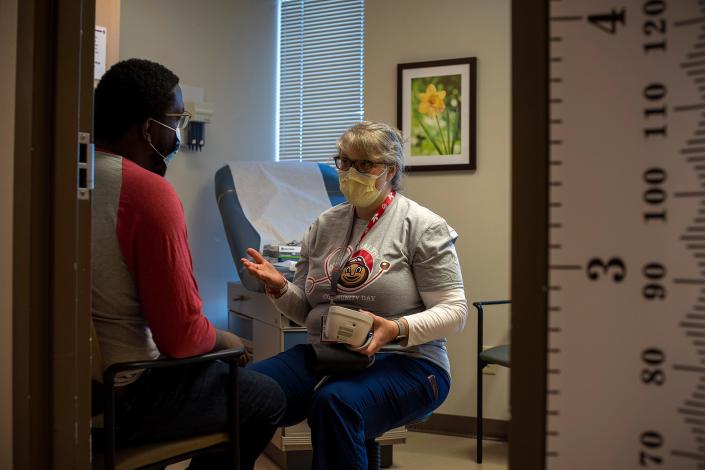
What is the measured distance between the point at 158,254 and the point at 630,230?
3.76 feet

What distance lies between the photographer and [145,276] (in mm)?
1577

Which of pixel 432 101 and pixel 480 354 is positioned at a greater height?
pixel 432 101

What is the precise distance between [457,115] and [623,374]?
9.21ft

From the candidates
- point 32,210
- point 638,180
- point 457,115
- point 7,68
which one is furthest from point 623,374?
point 457,115

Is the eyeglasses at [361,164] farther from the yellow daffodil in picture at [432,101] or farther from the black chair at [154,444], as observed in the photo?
the yellow daffodil in picture at [432,101]

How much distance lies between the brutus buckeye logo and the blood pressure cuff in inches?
9.3

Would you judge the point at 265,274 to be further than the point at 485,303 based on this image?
No

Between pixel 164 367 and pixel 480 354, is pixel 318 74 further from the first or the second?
pixel 164 367

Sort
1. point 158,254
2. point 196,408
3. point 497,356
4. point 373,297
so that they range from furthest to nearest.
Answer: point 497,356, point 373,297, point 196,408, point 158,254

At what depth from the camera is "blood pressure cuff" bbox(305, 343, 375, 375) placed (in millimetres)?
1883

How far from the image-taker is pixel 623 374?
712 mm

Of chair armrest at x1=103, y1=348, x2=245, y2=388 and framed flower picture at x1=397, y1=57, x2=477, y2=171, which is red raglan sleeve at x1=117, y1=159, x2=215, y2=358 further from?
framed flower picture at x1=397, y1=57, x2=477, y2=171

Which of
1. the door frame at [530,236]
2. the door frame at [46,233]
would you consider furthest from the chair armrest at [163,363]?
the door frame at [530,236]

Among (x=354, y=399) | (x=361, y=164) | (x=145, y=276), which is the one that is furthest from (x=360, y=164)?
(x=145, y=276)
